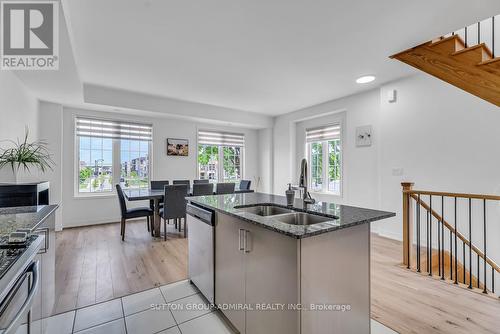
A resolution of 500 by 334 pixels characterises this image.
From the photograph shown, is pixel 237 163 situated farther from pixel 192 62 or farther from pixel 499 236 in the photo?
pixel 499 236

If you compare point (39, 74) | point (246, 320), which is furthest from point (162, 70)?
point (246, 320)

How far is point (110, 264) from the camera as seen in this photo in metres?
2.85

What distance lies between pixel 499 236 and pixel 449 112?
1625 mm

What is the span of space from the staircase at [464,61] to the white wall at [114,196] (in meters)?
4.39

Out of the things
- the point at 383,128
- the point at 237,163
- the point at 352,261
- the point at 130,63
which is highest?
the point at 130,63

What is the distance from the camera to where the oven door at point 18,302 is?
2.38 feet

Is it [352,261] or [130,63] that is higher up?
[130,63]

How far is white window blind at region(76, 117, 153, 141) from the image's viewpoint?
15.3ft

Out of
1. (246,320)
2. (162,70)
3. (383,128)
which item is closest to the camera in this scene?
(246,320)

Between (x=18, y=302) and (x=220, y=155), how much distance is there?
5.63 m

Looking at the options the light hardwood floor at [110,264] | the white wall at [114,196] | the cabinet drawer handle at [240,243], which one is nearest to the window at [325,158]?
the white wall at [114,196]

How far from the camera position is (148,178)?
209 inches

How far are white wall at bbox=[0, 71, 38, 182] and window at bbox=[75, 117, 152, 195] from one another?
3.39 ft

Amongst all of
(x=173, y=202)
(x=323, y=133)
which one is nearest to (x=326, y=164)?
(x=323, y=133)
